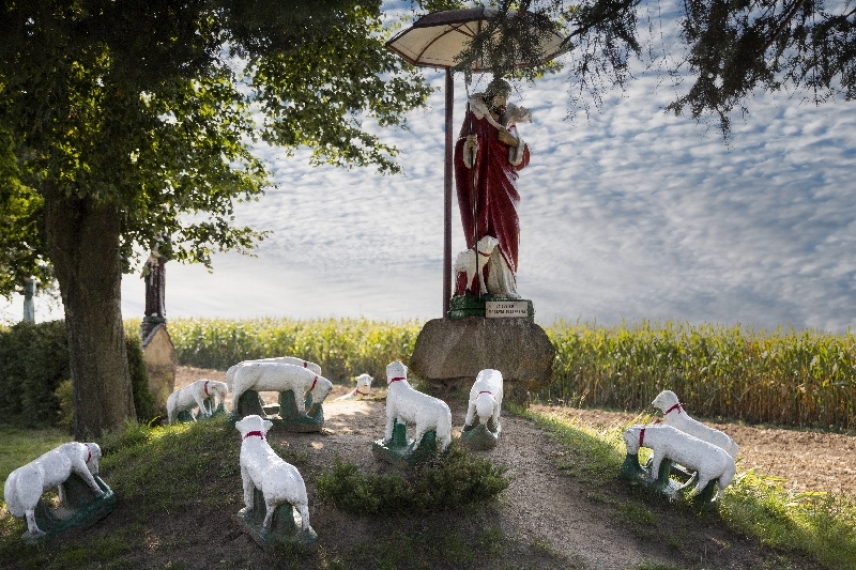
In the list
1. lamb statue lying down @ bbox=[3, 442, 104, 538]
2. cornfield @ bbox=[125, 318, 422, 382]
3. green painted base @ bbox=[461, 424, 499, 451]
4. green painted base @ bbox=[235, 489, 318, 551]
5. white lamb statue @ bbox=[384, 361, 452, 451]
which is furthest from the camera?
cornfield @ bbox=[125, 318, 422, 382]

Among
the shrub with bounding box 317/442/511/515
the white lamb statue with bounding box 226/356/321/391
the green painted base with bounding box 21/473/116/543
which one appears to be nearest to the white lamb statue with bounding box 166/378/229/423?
the white lamb statue with bounding box 226/356/321/391

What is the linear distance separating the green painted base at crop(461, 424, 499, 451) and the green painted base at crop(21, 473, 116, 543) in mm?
3032

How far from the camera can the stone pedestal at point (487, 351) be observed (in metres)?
9.75

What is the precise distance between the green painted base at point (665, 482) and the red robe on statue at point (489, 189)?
3.35 meters

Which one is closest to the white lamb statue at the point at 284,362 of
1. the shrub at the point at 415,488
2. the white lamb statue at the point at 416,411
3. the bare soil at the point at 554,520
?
the bare soil at the point at 554,520

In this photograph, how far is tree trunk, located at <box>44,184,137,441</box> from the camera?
10.8 metres

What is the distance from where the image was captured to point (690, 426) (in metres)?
7.64

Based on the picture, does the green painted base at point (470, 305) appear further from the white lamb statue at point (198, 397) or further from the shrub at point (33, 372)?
the shrub at point (33, 372)

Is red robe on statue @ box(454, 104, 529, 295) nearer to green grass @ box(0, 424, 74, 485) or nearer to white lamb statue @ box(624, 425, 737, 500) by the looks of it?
white lamb statue @ box(624, 425, 737, 500)

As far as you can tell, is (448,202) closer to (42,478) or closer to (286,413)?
(286,413)

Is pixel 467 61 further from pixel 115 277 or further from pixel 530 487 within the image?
pixel 115 277

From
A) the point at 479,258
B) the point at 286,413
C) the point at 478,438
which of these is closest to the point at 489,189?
the point at 479,258

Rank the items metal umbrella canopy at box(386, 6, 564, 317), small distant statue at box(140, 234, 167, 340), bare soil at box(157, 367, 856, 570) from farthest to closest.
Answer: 1. small distant statue at box(140, 234, 167, 340)
2. metal umbrella canopy at box(386, 6, 564, 317)
3. bare soil at box(157, 367, 856, 570)

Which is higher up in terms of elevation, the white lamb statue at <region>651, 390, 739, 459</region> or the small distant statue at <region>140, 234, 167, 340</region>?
the small distant statue at <region>140, 234, 167, 340</region>
